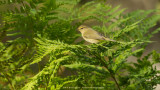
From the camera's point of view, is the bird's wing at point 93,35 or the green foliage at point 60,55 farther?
the bird's wing at point 93,35

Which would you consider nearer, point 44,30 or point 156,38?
point 44,30

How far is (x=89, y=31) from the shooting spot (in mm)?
805

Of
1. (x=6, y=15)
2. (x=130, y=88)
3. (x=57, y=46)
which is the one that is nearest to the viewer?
(x=57, y=46)

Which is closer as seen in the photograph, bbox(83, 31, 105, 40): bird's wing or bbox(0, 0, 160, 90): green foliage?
bbox(0, 0, 160, 90): green foliage

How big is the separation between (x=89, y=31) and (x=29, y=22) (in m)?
0.27

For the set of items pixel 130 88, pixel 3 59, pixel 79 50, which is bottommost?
pixel 130 88

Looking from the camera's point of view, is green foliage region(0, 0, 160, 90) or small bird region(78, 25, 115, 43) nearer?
green foliage region(0, 0, 160, 90)

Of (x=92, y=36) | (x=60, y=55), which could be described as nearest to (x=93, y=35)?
(x=92, y=36)

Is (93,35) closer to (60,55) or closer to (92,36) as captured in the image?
(92,36)

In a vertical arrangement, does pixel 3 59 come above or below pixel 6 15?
below

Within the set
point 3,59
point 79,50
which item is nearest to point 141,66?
point 79,50

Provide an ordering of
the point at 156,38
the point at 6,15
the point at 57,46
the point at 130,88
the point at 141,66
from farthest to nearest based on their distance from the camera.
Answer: the point at 156,38, the point at 141,66, the point at 130,88, the point at 6,15, the point at 57,46

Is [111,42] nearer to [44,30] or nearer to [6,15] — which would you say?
[44,30]

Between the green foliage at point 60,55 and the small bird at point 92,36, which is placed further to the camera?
the small bird at point 92,36
